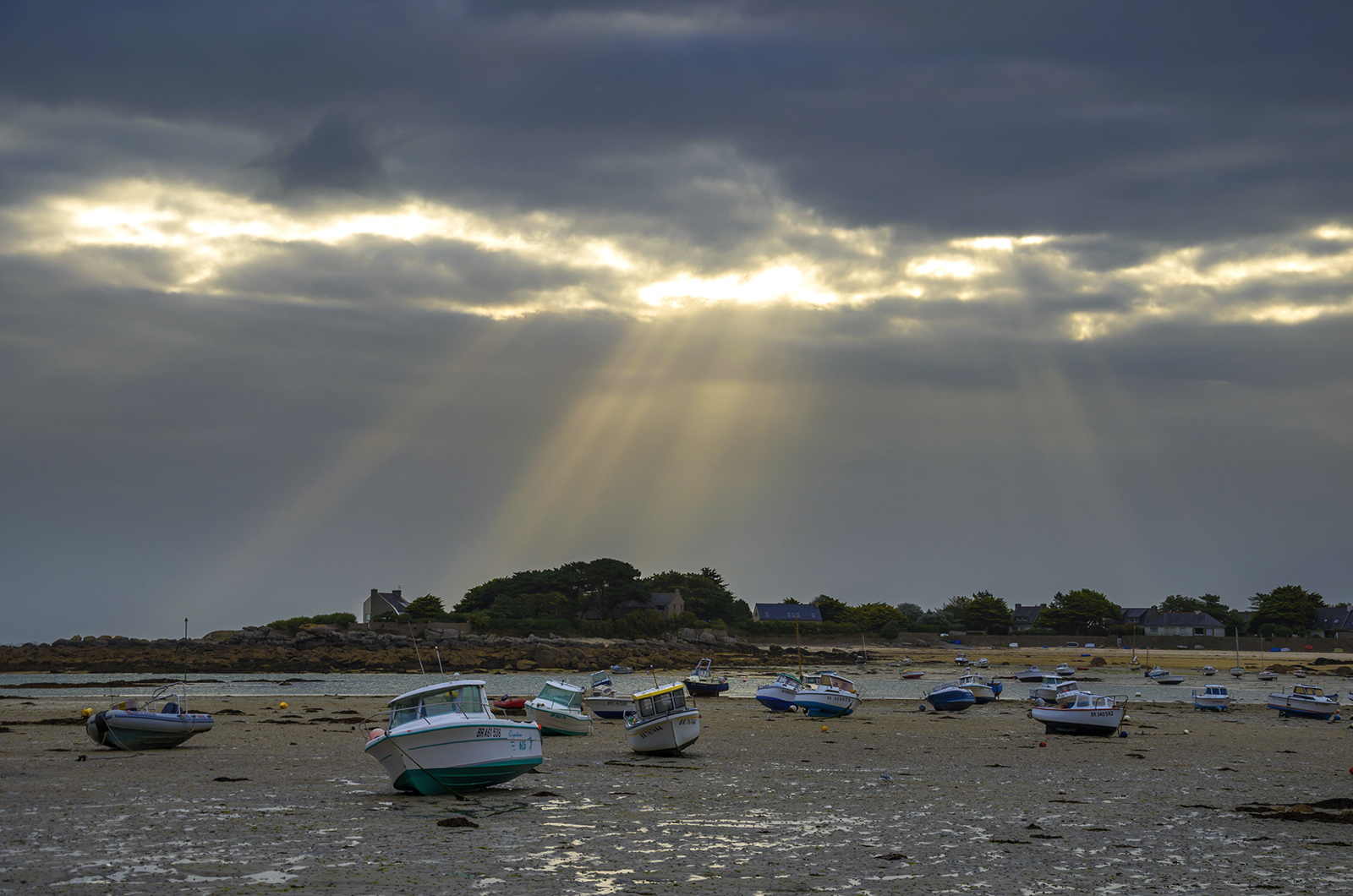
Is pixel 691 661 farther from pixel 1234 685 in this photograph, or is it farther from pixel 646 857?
pixel 646 857

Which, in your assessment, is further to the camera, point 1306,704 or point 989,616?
point 989,616

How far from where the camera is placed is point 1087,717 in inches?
1679

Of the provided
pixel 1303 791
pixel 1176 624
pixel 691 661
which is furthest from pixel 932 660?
pixel 1303 791

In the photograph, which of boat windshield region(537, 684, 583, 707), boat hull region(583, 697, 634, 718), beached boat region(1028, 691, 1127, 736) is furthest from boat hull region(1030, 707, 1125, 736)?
boat hull region(583, 697, 634, 718)

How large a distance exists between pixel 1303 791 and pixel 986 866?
48.8 ft

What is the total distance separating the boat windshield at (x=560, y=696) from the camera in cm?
4241

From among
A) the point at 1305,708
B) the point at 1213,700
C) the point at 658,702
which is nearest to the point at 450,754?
the point at 658,702

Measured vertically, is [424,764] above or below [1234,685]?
above

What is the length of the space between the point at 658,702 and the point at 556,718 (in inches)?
348

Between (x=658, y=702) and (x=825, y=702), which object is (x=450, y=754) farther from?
(x=825, y=702)

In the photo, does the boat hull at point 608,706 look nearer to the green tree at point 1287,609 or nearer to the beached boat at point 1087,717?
the beached boat at point 1087,717

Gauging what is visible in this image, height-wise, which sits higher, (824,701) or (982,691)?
(824,701)

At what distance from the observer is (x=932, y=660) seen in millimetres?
137375

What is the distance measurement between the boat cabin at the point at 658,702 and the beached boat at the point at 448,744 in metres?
9.41
